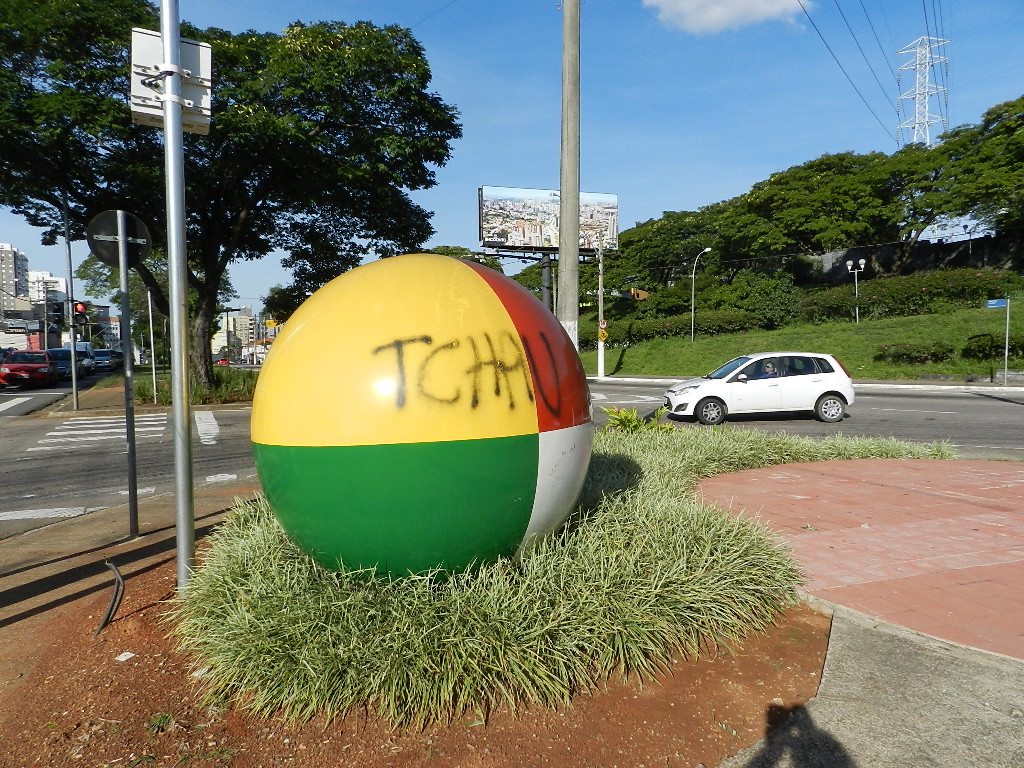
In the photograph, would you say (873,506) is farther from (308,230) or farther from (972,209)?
(972,209)

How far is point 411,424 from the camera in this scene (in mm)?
3160

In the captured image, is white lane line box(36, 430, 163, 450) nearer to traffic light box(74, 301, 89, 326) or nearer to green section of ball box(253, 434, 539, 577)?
traffic light box(74, 301, 89, 326)

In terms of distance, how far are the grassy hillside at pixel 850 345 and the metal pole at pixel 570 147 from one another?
23.6 metres

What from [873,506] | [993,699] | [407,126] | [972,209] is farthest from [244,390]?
[972,209]

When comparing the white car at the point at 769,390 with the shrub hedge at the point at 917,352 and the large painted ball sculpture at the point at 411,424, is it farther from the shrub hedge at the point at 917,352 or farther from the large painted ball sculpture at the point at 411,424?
the shrub hedge at the point at 917,352

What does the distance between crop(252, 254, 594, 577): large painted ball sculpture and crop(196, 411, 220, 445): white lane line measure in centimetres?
959

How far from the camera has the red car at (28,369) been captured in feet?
85.4

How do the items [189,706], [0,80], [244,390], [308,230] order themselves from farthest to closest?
[308,230]
[244,390]
[0,80]
[189,706]

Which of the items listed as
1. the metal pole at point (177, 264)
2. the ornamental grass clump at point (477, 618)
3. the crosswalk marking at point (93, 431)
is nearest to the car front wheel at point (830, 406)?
the ornamental grass clump at point (477, 618)

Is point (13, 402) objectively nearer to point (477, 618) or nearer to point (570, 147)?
point (570, 147)

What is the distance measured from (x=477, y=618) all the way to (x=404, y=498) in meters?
0.67

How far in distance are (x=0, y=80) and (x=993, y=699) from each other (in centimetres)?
1986

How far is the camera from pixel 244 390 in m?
20.0

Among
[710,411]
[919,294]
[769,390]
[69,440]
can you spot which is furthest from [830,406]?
[919,294]
